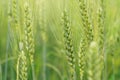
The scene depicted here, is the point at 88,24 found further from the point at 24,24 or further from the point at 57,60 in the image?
the point at 57,60

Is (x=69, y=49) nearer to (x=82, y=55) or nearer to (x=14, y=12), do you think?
(x=82, y=55)

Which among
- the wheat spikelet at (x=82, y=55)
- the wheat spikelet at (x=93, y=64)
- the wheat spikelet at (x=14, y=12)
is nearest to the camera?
the wheat spikelet at (x=93, y=64)

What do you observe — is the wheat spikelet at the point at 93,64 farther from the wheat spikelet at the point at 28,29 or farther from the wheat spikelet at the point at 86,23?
the wheat spikelet at the point at 28,29

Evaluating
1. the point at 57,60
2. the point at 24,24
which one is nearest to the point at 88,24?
the point at 24,24

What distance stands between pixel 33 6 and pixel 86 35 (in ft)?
1.20

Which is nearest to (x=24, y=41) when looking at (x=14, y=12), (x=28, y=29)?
(x=28, y=29)

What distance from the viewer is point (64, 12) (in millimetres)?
1357

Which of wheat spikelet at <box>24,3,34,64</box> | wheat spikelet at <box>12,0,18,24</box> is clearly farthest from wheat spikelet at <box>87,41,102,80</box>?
wheat spikelet at <box>12,0,18,24</box>

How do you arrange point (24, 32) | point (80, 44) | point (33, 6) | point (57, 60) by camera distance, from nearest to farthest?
point (80, 44) < point (24, 32) < point (33, 6) < point (57, 60)

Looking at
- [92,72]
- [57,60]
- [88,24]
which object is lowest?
[57,60]

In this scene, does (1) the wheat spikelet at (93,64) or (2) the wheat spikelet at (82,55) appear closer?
(1) the wheat spikelet at (93,64)

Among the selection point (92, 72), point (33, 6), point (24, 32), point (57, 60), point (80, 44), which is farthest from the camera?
point (57, 60)

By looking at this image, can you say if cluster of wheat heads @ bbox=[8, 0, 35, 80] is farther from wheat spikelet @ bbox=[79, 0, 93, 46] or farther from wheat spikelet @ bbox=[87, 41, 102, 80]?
wheat spikelet @ bbox=[87, 41, 102, 80]

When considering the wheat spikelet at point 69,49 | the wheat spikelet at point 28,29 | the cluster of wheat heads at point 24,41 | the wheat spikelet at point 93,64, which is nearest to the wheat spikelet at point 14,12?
the cluster of wheat heads at point 24,41
